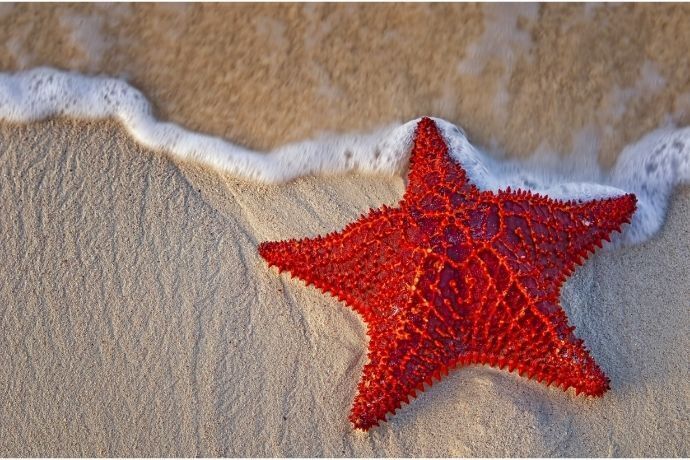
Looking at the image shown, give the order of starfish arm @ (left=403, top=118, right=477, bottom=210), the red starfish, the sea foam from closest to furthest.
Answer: the red starfish
starfish arm @ (left=403, top=118, right=477, bottom=210)
the sea foam

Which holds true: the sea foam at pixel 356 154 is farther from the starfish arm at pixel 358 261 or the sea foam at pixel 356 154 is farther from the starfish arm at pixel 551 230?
the starfish arm at pixel 358 261

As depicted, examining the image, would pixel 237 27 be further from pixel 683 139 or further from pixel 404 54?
pixel 683 139

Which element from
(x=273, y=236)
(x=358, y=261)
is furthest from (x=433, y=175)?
A: (x=273, y=236)

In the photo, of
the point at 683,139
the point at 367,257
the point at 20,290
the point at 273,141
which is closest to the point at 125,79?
the point at 273,141

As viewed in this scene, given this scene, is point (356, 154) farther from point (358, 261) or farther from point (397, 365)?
point (397, 365)

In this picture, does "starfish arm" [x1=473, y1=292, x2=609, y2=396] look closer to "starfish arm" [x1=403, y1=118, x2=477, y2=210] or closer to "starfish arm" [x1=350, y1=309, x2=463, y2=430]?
"starfish arm" [x1=350, y1=309, x2=463, y2=430]

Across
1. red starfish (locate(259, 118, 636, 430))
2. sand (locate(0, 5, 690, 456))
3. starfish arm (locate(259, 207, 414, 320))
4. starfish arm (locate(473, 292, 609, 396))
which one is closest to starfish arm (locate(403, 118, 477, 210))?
red starfish (locate(259, 118, 636, 430))
